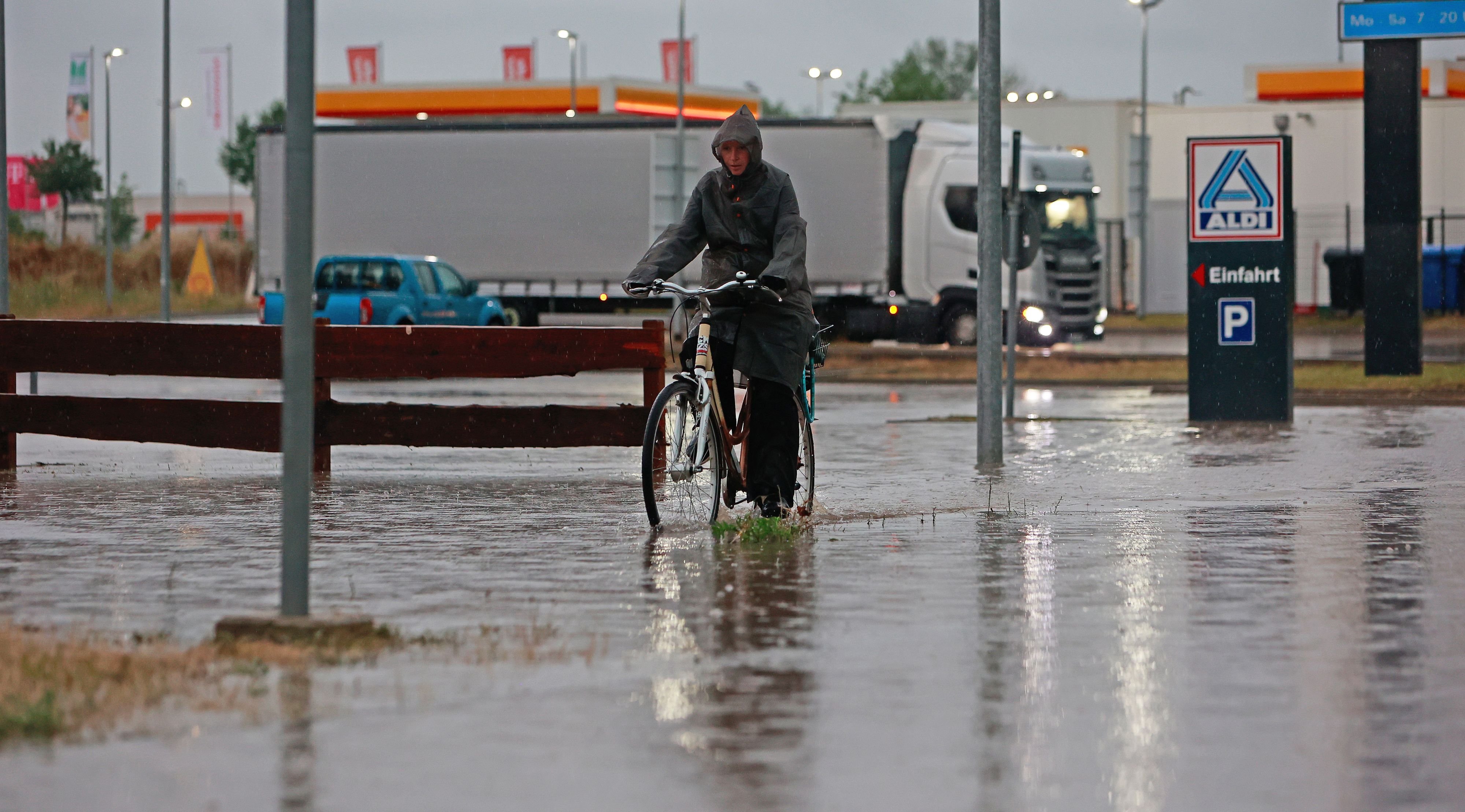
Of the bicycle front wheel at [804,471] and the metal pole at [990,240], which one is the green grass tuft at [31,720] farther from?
the metal pole at [990,240]

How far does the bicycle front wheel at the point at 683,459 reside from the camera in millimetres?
9344

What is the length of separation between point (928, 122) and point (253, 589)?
28.5 metres

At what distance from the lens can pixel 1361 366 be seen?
27.2 m

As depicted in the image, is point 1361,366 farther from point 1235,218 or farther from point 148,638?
point 148,638

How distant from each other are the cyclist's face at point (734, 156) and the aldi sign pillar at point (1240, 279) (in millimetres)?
9415

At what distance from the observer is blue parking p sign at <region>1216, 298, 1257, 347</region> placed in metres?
18.5

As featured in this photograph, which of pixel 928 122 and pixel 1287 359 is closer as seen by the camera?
pixel 1287 359

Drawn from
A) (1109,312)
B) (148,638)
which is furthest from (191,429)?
(1109,312)

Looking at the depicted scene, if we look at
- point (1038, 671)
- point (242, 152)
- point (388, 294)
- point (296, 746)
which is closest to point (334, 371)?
point (1038, 671)

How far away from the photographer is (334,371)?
12.9m

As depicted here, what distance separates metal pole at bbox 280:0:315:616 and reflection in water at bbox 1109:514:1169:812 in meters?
2.60

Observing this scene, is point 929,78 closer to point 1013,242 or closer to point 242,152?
point 242,152

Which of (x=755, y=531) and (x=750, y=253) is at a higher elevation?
(x=750, y=253)

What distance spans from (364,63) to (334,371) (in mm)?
73437
